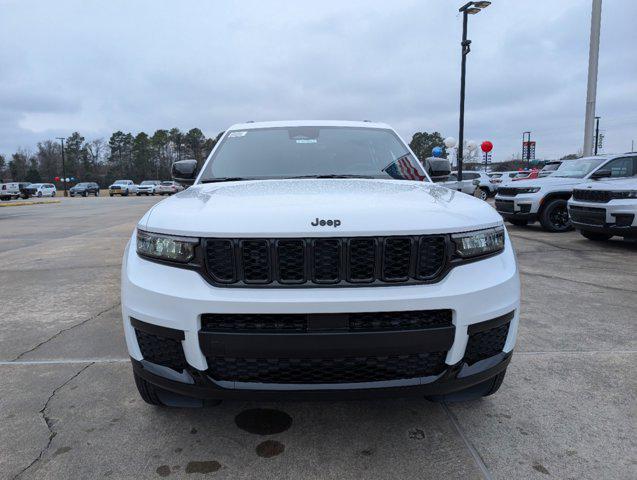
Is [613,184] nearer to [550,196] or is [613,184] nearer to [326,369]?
[550,196]

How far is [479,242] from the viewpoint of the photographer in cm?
217

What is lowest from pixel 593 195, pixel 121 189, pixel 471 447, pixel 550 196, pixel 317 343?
pixel 471 447

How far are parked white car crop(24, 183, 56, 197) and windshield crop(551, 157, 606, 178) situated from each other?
4784 cm

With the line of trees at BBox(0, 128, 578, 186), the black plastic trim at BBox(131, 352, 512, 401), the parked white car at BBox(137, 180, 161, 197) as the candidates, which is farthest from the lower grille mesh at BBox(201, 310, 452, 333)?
the line of trees at BBox(0, 128, 578, 186)

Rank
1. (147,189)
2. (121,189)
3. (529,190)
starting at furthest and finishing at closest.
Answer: (147,189) → (121,189) → (529,190)

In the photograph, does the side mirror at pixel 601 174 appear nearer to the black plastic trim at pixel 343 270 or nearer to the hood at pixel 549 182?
the hood at pixel 549 182

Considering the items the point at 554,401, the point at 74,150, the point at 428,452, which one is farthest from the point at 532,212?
the point at 74,150

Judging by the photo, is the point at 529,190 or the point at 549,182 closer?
the point at 549,182

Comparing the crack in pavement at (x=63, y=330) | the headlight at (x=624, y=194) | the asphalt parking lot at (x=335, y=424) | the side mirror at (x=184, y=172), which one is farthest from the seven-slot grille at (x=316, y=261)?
the headlight at (x=624, y=194)

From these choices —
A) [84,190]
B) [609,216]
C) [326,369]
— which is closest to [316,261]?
[326,369]

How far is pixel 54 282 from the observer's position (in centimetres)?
589

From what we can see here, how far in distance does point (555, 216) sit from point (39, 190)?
51.8m

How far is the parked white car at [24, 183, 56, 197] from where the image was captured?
47.7 metres

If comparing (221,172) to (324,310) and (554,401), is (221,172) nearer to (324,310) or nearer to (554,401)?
(324,310)
